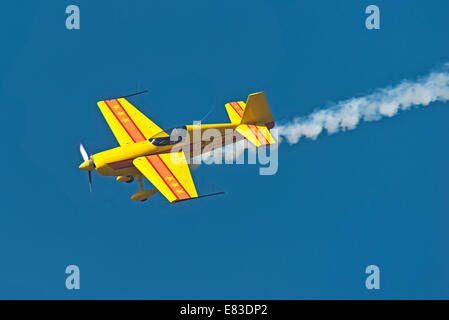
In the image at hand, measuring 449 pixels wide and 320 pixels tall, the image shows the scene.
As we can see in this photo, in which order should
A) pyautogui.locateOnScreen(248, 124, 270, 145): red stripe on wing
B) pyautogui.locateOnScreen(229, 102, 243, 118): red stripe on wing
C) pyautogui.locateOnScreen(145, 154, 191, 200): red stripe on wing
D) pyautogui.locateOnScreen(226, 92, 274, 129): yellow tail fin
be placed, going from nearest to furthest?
pyautogui.locateOnScreen(145, 154, 191, 200): red stripe on wing, pyautogui.locateOnScreen(248, 124, 270, 145): red stripe on wing, pyautogui.locateOnScreen(226, 92, 274, 129): yellow tail fin, pyautogui.locateOnScreen(229, 102, 243, 118): red stripe on wing

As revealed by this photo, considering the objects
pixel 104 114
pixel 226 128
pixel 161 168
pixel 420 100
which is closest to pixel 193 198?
pixel 161 168

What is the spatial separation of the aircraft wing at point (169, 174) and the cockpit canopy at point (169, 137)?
508 millimetres

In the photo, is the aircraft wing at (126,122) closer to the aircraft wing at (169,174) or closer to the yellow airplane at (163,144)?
the yellow airplane at (163,144)

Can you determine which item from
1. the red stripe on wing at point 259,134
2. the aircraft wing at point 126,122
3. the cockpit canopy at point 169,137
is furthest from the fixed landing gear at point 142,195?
the red stripe on wing at point 259,134

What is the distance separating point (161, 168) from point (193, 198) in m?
2.63

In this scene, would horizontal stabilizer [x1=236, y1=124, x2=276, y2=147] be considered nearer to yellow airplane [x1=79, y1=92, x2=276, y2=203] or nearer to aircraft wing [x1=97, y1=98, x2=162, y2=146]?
yellow airplane [x1=79, y1=92, x2=276, y2=203]

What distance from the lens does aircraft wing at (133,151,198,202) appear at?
126 feet

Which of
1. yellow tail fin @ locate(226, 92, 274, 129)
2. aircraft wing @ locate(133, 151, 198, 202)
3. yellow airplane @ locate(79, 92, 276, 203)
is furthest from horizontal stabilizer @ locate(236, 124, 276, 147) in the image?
aircraft wing @ locate(133, 151, 198, 202)

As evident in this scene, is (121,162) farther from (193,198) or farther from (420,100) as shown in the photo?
(420,100)

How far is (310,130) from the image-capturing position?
4416cm

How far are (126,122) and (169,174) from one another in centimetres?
463

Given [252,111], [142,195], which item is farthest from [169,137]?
[252,111]

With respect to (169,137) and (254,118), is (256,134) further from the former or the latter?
(169,137)

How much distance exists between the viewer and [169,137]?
134 feet
